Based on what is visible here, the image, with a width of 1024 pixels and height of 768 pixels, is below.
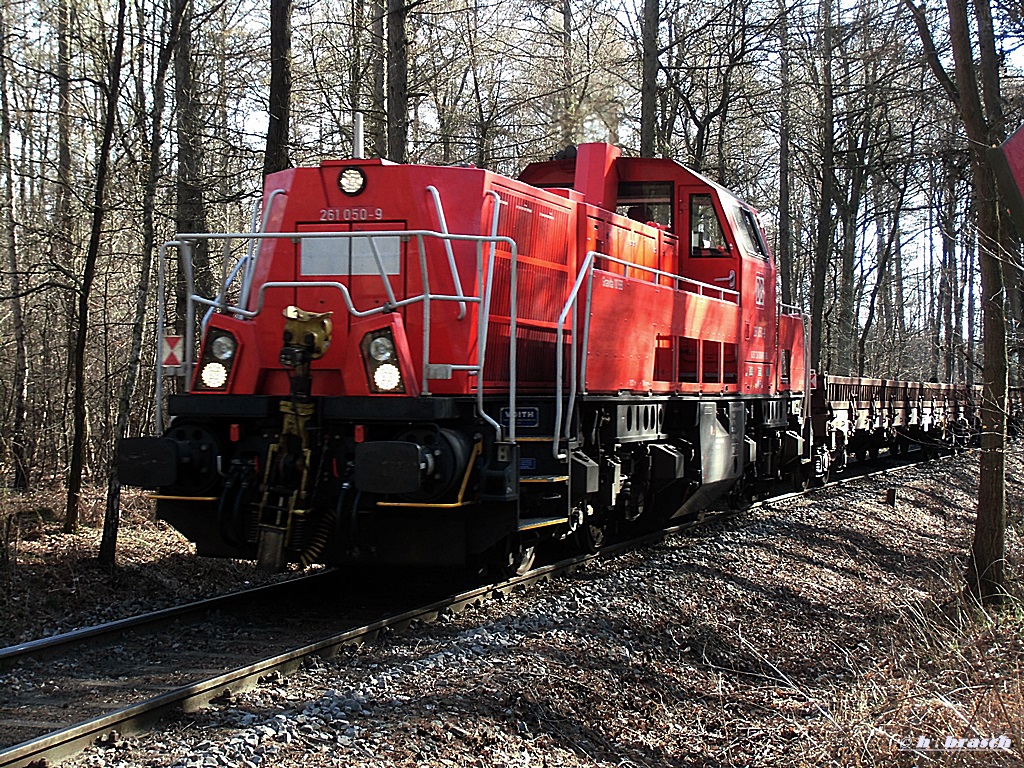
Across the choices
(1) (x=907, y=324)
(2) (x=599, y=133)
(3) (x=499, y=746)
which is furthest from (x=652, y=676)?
(1) (x=907, y=324)

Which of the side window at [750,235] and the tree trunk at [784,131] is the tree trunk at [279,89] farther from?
the tree trunk at [784,131]

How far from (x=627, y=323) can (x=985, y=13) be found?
17.7 ft

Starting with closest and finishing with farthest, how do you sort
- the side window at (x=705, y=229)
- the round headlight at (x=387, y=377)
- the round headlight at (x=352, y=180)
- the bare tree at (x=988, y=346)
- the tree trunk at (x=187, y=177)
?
the round headlight at (x=387, y=377) → the round headlight at (x=352, y=180) → the bare tree at (x=988, y=346) → the side window at (x=705, y=229) → the tree trunk at (x=187, y=177)

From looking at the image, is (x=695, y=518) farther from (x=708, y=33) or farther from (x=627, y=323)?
(x=708, y=33)

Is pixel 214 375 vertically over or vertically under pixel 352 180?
under

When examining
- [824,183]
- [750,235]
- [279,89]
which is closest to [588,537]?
[750,235]

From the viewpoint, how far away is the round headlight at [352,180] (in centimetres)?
796

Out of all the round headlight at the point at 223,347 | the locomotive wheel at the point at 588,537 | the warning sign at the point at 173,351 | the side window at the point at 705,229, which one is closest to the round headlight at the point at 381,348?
the round headlight at the point at 223,347

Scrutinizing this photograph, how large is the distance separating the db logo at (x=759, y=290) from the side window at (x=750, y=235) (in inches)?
10.7

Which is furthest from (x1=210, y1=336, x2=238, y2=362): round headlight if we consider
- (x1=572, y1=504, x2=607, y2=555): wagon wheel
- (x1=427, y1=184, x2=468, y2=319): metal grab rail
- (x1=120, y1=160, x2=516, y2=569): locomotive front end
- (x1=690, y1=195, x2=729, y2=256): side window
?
(x1=690, y1=195, x2=729, y2=256): side window

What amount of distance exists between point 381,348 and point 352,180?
148 centimetres

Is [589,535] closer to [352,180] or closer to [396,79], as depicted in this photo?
[352,180]

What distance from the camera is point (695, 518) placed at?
42.0 ft

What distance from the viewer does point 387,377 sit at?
7.31m
